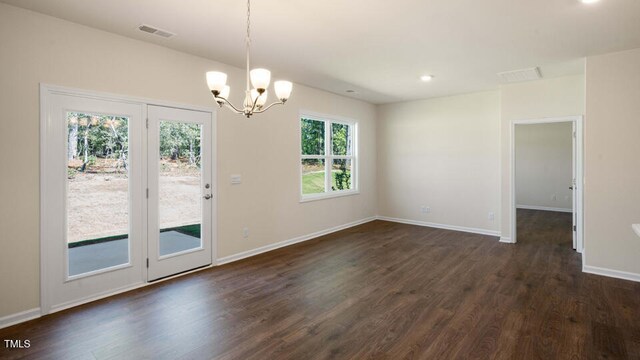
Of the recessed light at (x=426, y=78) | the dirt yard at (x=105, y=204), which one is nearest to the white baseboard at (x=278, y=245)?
the dirt yard at (x=105, y=204)

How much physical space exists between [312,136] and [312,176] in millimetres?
742

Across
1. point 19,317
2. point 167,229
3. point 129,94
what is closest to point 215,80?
point 129,94

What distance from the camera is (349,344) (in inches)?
95.9

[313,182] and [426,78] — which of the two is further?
[313,182]

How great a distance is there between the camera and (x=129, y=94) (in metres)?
3.38

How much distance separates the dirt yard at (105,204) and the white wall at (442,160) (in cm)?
479

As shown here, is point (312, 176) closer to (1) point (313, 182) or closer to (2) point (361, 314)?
(1) point (313, 182)

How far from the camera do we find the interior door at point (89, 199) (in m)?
2.93

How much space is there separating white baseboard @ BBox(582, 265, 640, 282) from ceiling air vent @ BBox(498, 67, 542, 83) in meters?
2.70

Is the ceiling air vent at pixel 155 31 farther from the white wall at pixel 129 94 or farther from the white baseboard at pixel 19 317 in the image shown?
the white baseboard at pixel 19 317

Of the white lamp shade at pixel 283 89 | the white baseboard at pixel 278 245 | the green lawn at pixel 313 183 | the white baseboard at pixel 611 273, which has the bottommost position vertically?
the white baseboard at pixel 611 273

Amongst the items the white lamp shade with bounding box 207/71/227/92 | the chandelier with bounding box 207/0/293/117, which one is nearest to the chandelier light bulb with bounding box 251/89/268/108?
the chandelier with bounding box 207/0/293/117

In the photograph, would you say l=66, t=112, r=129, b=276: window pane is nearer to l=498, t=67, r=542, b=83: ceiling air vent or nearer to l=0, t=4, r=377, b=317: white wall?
l=0, t=4, r=377, b=317: white wall

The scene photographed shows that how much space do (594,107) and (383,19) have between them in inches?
117
